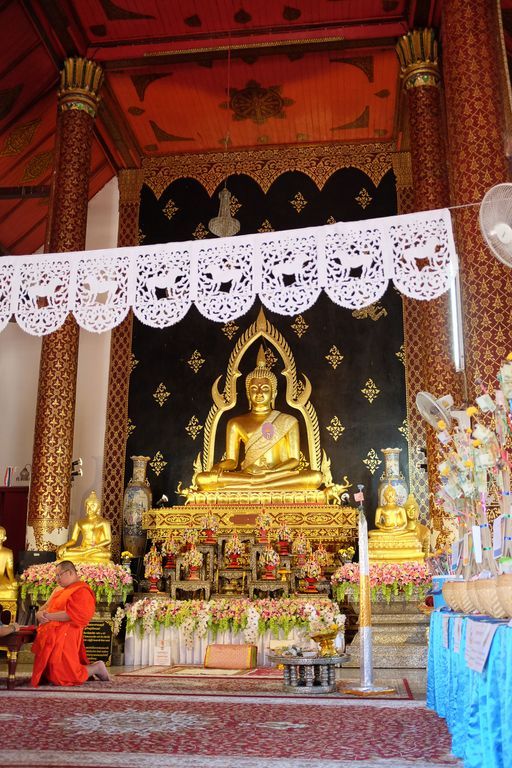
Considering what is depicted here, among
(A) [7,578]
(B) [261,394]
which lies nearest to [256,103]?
(B) [261,394]

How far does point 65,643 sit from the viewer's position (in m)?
5.33

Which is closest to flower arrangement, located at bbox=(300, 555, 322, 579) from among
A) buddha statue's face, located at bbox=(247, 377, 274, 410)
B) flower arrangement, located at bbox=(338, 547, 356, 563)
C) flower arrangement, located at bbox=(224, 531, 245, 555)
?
flower arrangement, located at bbox=(338, 547, 356, 563)

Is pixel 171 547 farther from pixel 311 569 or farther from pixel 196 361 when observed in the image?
pixel 196 361

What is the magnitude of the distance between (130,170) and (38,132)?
4.18 feet

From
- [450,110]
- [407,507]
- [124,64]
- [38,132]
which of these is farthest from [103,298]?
[450,110]

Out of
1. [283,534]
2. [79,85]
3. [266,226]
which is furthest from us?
[266,226]

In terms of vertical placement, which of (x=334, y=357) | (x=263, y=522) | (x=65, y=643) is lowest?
(x=65, y=643)

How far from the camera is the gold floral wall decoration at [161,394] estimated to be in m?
9.65

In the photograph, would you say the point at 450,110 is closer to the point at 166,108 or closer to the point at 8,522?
the point at 166,108

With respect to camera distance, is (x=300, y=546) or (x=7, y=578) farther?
(x=300, y=546)

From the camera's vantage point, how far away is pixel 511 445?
4.56m

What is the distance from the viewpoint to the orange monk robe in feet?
17.3

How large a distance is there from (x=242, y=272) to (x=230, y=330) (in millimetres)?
4908

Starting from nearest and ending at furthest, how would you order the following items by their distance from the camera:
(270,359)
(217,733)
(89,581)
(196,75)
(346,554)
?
(217,733) → (89,581) → (346,554) → (196,75) → (270,359)
